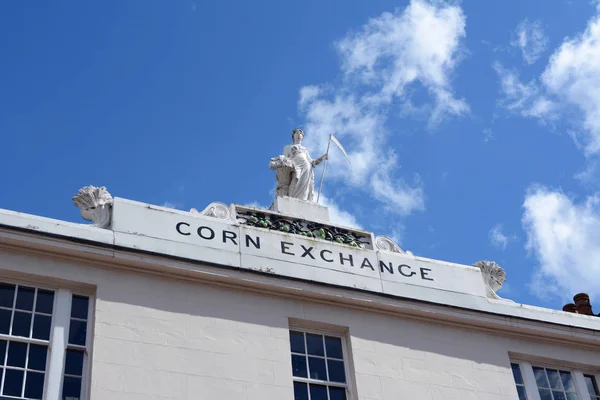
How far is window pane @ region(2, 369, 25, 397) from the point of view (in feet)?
56.1

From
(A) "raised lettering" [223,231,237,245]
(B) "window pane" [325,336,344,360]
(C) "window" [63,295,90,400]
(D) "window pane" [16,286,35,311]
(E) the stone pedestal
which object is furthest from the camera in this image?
(E) the stone pedestal

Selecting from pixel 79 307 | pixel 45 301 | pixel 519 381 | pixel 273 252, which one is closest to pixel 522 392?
pixel 519 381

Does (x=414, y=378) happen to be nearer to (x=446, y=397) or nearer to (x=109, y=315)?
(x=446, y=397)

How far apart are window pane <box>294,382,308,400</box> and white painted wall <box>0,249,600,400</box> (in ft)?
0.76

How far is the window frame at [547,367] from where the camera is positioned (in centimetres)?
2098

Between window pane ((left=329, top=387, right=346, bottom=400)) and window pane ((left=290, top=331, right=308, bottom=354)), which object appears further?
window pane ((left=290, top=331, right=308, bottom=354))

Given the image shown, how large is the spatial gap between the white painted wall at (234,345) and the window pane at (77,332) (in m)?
0.26

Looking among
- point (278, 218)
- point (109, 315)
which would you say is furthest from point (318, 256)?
point (109, 315)

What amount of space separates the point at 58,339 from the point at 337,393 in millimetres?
4729

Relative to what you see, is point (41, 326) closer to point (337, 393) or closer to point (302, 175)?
point (337, 393)

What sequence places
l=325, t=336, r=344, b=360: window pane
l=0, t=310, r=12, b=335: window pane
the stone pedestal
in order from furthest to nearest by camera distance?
the stone pedestal < l=325, t=336, r=344, b=360: window pane < l=0, t=310, r=12, b=335: window pane

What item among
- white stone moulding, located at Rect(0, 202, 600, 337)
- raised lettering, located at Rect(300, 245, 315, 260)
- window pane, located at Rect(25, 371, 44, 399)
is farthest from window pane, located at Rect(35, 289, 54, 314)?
raised lettering, located at Rect(300, 245, 315, 260)

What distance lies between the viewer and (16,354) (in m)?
17.5

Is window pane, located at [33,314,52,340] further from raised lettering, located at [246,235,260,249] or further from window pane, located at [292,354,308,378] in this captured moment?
window pane, located at [292,354,308,378]
